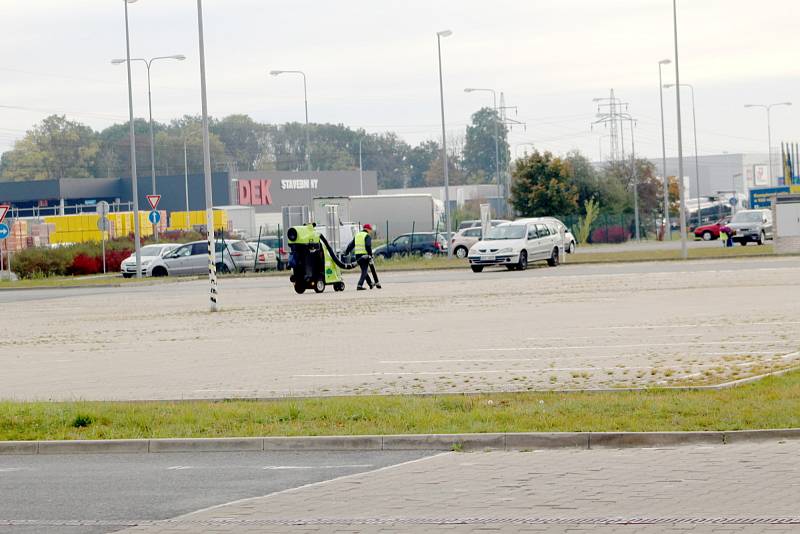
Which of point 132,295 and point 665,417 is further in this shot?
point 132,295

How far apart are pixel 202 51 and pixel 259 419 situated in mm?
22636

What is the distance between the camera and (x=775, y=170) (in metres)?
164

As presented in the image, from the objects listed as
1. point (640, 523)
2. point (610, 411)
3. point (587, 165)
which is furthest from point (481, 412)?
point (587, 165)

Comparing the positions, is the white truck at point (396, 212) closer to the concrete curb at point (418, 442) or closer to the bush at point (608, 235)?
the bush at point (608, 235)

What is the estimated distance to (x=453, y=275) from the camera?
1796 inches

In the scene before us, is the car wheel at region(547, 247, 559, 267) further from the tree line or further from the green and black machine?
the tree line

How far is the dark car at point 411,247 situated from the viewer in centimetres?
6153

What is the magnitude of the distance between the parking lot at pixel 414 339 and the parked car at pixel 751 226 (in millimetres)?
26019

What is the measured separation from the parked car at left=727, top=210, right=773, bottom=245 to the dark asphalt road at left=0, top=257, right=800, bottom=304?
15.6 meters

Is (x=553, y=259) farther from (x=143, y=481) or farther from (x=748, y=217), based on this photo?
(x=143, y=481)

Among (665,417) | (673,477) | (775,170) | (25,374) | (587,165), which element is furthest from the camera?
(775,170)

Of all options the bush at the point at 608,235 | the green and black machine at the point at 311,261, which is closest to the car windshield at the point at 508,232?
the green and black machine at the point at 311,261

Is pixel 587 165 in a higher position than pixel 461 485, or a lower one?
higher

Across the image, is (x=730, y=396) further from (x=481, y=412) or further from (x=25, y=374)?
(x=25, y=374)
